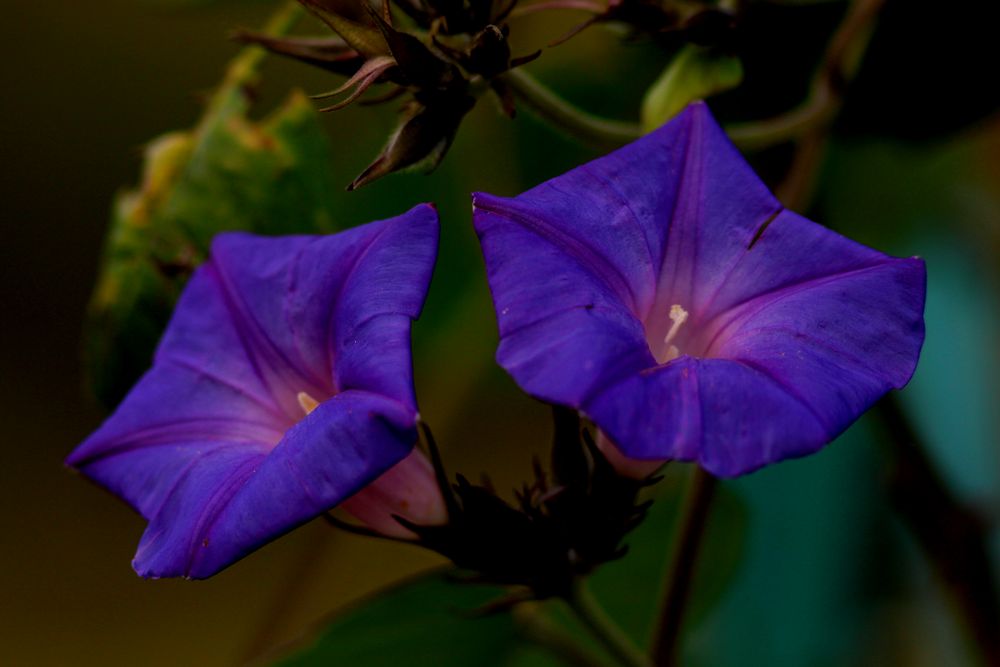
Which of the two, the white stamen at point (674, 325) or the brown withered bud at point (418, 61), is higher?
the brown withered bud at point (418, 61)

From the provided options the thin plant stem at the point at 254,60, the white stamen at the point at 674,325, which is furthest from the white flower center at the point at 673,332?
the thin plant stem at the point at 254,60

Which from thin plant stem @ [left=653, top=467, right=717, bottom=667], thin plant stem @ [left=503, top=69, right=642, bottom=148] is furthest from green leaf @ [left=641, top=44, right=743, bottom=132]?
thin plant stem @ [left=653, top=467, right=717, bottom=667]

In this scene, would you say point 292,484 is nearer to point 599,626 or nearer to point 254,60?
point 599,626

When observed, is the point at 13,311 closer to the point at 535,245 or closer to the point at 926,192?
the point at 926,192

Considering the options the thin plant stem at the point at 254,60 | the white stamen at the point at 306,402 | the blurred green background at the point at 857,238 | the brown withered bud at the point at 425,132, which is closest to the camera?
the brown withered bud at the point at 425,132

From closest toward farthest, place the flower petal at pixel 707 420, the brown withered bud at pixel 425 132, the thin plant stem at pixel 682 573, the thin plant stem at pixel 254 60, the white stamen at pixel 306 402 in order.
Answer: the flower petal at pixel 707 420, the brown withered bud at pixel 425 132, the white stamen at pixel 306 402, the thin plant stem at pixel 682 573, the thin plant stem at pixel 254 60

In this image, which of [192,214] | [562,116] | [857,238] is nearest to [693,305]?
[562,116]

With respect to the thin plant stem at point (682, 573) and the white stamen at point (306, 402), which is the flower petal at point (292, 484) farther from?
the thin plant stem at point (682, 573)
